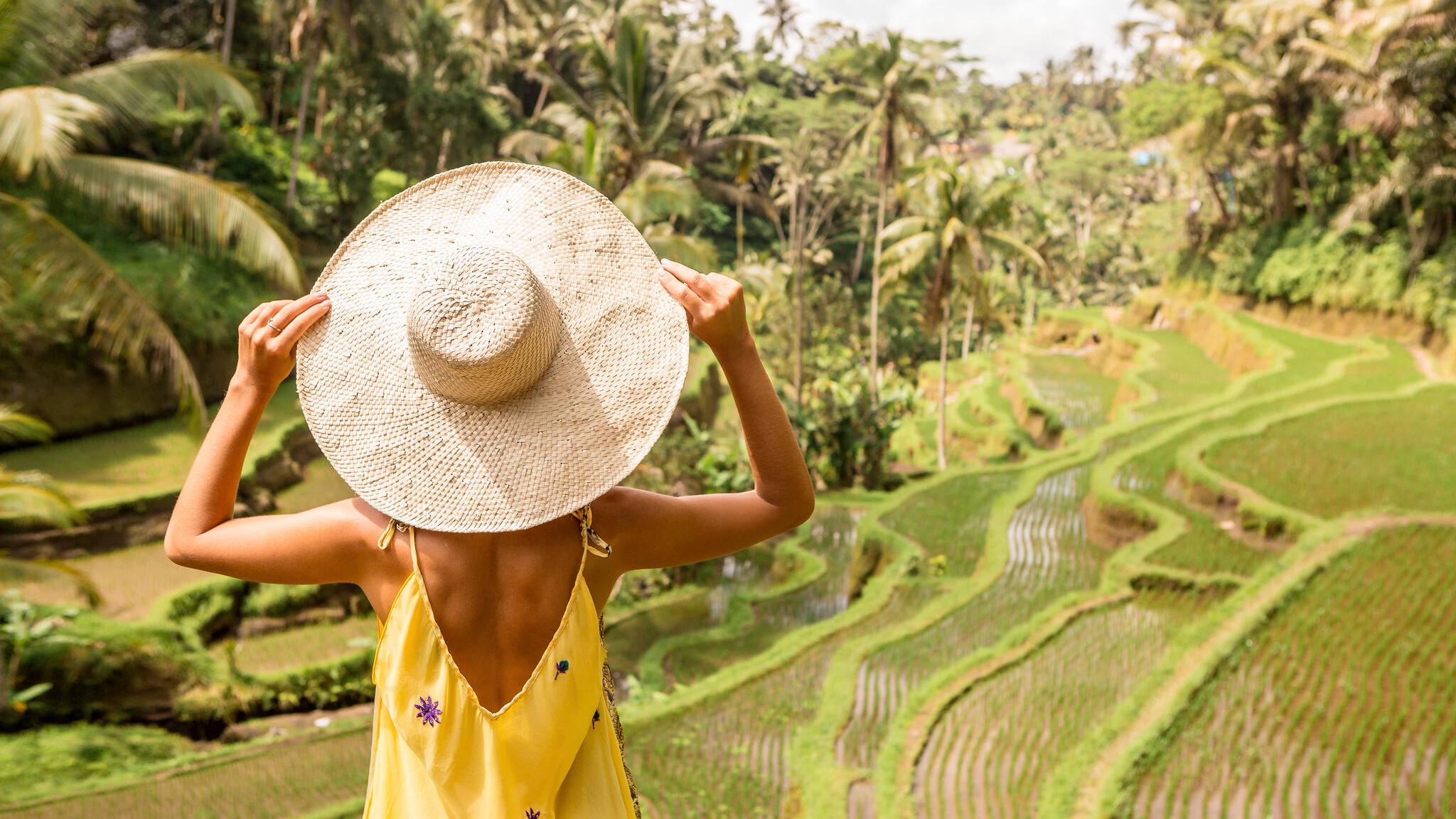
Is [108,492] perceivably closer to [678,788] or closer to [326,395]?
[678,788]

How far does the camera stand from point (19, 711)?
648 cm

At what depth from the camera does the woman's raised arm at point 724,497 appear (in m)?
1.20

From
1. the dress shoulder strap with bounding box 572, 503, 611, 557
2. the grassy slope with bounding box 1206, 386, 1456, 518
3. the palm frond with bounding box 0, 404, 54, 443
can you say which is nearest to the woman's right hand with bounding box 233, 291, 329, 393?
the dress shoulder strap with bounding box 572, 503, 611, 557

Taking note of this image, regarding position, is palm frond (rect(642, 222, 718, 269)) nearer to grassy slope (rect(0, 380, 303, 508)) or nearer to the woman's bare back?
grassy slope (rect(0, 380, 303, 508))

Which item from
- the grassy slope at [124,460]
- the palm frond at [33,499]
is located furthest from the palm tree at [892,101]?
the palm frond at [33,499]

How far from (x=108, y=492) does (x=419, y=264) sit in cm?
919

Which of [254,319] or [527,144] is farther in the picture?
[527,144]

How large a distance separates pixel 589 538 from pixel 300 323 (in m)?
0.40

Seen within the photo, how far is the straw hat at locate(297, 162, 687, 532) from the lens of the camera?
44.9 inches

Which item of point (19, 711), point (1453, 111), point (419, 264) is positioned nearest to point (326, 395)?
point (419, 264)

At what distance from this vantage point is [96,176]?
5695 mm

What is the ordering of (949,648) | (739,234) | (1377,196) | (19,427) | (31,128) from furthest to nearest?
1. (739,234)
2. (1377,196)
3. (949,648)
4. (19,427)
5. (31,128)

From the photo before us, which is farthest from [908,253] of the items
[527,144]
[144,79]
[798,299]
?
[144,79]

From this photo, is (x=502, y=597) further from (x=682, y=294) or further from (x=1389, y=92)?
(x=1389, y=92)
